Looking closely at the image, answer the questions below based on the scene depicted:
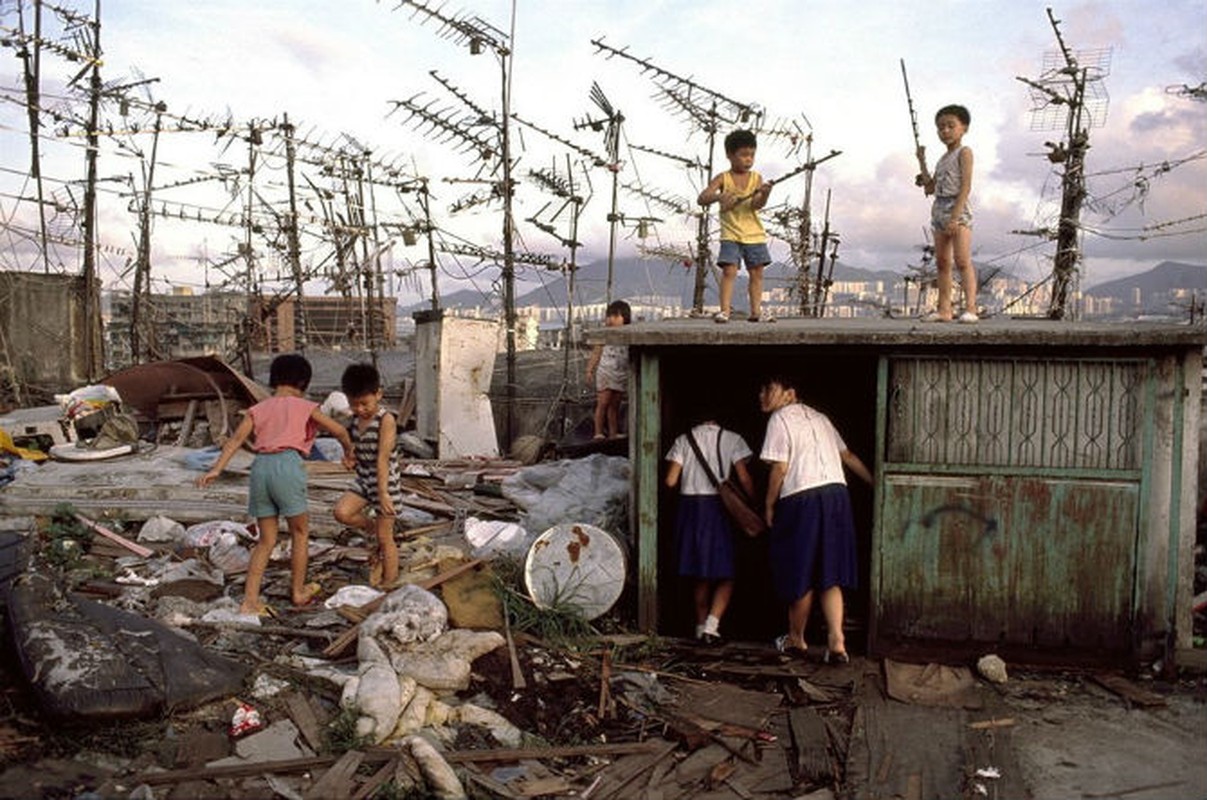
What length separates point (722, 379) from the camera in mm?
9180

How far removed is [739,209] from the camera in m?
8.29

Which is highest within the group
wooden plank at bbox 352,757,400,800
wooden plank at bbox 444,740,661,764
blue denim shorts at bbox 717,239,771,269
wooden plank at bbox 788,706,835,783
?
blue denim shorts at bbox 717,239,771,269

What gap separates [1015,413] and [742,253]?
2.88 meters

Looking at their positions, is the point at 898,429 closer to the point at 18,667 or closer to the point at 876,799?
the point at 876,799

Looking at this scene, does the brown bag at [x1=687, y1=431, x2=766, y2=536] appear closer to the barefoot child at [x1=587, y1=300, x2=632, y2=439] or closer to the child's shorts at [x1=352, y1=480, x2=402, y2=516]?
the child's shorts at [x1=352, y1=480, x2=402, y2=516]

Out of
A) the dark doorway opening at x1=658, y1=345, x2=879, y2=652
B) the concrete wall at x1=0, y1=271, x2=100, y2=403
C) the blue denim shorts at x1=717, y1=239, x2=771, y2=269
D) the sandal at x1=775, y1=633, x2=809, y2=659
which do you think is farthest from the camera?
the concrete wall at x1=0, y1=271, x2=100, y2=403

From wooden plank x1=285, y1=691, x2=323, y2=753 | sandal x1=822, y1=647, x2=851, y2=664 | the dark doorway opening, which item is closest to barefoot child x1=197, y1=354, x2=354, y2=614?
wooden plank x1=285, y1=691, x2=323, y2=753

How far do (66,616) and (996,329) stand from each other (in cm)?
624

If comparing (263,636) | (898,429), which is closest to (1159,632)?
(898,429)

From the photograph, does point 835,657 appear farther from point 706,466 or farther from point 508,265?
point 508,265

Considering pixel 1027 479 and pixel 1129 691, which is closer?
pixel 1129 691

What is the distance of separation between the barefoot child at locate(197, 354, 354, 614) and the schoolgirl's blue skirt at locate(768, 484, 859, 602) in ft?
11.7

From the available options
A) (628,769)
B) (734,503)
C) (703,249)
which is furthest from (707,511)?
(703,249)

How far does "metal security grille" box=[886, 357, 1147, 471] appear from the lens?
21.1 ft
